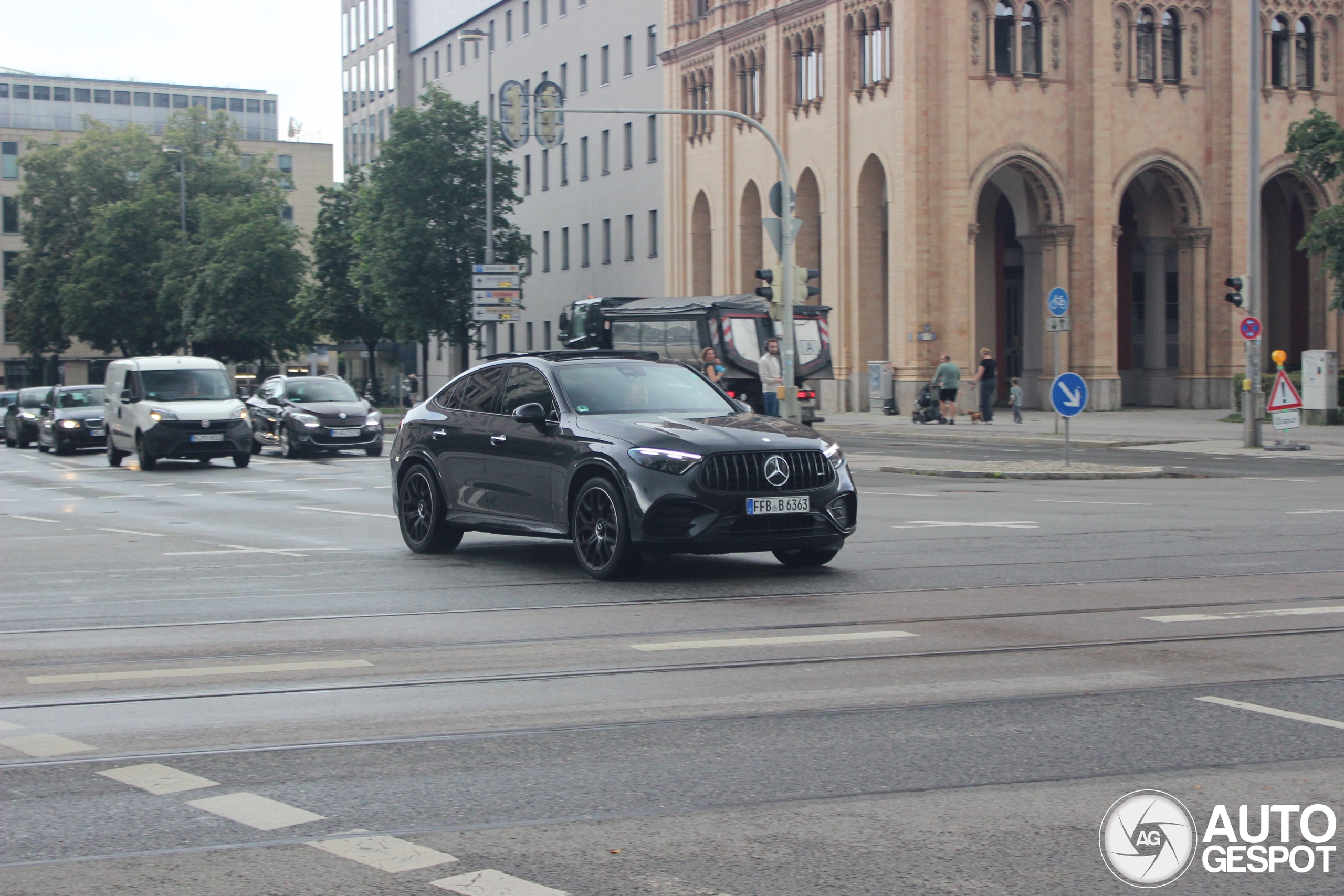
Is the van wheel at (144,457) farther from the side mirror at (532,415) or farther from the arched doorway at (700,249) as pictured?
the arched doorway at (700,249)

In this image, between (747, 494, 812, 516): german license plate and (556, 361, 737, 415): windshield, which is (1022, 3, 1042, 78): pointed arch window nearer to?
(556, 361, 737, 415): windshield

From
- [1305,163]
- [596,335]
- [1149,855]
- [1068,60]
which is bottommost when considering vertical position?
[1149,855]

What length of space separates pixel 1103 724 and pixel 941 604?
3.56 m

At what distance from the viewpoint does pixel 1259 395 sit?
2977 centimetres

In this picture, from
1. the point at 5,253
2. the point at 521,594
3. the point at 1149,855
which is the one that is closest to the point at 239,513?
the point at 521,594

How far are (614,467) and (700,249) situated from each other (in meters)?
51.7

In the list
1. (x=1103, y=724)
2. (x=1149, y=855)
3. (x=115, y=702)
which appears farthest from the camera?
(x=115, y=702)

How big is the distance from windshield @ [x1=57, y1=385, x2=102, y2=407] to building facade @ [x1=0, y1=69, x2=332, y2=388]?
5799cm

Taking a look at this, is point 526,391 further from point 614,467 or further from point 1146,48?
point 1146,48

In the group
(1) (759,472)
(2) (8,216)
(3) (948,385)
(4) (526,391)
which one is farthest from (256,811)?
(2) (8,216)

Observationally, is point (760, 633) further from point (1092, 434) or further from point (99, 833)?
point (1092, 434)

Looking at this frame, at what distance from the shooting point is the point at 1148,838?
185 inches

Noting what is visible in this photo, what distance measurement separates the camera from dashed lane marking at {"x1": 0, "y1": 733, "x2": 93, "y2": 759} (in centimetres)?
593

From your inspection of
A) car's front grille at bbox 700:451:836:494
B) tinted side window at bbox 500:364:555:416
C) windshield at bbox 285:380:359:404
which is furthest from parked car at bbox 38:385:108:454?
car's front grille at bbox 700:451:836:494
